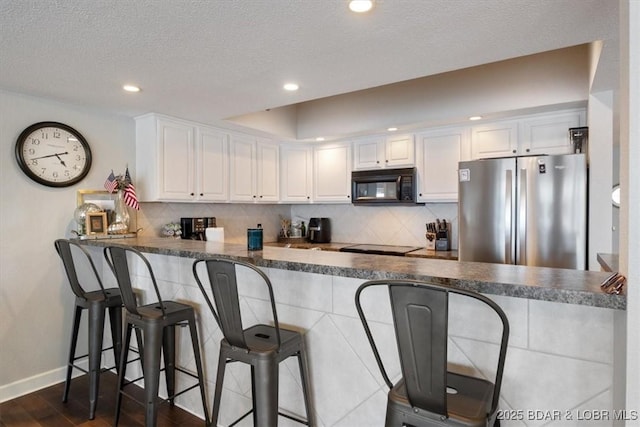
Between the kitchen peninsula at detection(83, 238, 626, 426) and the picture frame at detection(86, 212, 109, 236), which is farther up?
the picture frame at detection(86, 212, 109, 236)

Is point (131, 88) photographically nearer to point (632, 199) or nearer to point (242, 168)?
point (242, 168)

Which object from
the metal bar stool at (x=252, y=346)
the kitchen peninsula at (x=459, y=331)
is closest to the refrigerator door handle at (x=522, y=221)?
the kitchen peninsula at (x=459, y=331)

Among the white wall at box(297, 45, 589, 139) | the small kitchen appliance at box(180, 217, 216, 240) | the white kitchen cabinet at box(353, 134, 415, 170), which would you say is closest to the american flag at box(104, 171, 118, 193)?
the small kitchen appliance at box(180, 217, 216, 240)

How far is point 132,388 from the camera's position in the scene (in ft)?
9.12

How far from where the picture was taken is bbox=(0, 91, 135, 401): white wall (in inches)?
105

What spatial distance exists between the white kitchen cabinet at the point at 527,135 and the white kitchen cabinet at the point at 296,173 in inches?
77.5

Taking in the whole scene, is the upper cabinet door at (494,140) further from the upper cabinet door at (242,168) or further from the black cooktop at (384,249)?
the upper cabinet door at (242,168)

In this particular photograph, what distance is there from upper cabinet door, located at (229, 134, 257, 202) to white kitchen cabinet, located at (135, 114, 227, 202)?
194mm

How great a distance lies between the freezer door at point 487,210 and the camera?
9.41 ft

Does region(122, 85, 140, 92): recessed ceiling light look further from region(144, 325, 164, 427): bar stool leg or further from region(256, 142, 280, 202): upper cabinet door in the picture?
region(256, 142, 280, 202): upper cabinet door

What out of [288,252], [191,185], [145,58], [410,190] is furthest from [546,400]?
[191,185]

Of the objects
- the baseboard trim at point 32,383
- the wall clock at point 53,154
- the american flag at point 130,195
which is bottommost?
the baseboard trim at point 32,383

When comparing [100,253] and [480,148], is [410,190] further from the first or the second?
[100,253]

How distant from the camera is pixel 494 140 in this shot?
3.42 m
